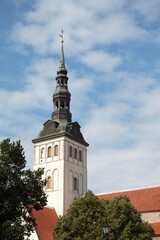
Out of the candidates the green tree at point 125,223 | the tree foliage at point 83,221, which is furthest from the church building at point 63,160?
the green tree at point 125,223

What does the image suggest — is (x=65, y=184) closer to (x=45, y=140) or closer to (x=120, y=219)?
(x=45, y=140)

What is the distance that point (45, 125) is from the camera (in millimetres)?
54062

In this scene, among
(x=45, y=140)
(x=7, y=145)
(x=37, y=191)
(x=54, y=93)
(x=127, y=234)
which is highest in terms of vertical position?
(x=54, y=93)

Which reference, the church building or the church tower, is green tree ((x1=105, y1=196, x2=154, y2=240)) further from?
the church tower

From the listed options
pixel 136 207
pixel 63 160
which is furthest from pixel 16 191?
pixel 63 160

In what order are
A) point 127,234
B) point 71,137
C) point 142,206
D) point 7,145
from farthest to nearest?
point 71,137 < point 142,206 < point 127,234 < point 7,145

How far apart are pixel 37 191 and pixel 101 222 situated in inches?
292

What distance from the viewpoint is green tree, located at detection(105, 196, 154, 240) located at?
30203mm

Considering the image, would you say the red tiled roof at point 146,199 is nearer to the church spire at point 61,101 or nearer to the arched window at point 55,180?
the arched window at point 55,180

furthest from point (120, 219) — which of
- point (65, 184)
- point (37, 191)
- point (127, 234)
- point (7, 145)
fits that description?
point (65, 184)

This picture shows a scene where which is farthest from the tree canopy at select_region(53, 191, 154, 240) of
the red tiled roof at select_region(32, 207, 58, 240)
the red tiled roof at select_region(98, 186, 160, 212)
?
the red tiled roof at select_region(98, 186, 160, 212)

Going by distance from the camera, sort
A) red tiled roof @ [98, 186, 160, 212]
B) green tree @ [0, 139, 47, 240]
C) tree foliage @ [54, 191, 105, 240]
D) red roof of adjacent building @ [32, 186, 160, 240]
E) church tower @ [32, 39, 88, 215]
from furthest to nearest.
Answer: church tower @ [32, 39, 88, 215], red tiled roof @ [98, 186, 160, 212], red roof of adjacent building @ [32, 186, 160, 240], tree foliage @ [54, 191, 105, 240], green tree @ [0, 139, 47, 240]

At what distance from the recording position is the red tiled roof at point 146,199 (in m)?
43.7

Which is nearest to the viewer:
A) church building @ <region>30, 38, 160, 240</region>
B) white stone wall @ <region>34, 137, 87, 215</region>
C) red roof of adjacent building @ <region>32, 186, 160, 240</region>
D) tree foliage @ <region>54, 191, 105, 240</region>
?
tree foliage @ <region>54, 191, 105, 240</region>
